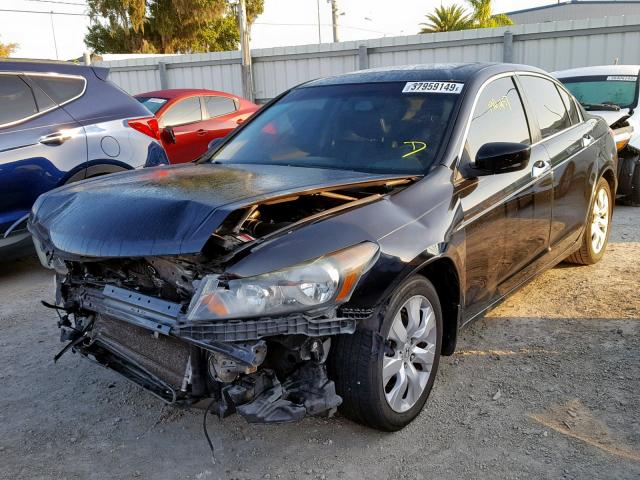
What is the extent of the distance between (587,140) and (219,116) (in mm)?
6255

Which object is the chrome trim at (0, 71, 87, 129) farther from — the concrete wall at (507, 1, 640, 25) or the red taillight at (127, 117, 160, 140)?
the concrete wall at (507, 1, 640, 25)

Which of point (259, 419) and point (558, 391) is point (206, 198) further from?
point (558, 391)

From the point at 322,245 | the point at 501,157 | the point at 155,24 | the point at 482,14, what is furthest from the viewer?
the point at 155,24

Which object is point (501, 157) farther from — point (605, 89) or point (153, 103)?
point (153, 103)

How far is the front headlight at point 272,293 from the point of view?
2.25m

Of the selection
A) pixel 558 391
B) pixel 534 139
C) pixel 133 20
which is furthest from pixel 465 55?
pixel 133 20

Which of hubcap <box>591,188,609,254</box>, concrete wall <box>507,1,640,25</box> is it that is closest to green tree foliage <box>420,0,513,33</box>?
concrete wall <box>507,1,640,25</box>

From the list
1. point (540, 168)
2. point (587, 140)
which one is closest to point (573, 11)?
point (587, 140)

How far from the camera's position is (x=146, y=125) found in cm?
591

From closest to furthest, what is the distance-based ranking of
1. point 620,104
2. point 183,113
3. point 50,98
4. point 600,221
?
point 600,221 → point 50,98 → point 620,104 → point 183,113

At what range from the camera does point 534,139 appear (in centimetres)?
397

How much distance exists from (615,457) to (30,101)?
506cm

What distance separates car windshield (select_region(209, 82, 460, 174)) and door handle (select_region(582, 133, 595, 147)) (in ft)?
5.40

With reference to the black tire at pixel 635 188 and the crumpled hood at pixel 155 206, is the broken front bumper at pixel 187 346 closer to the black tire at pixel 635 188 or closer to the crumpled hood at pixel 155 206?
the crumpled hood at pixel 155 206
